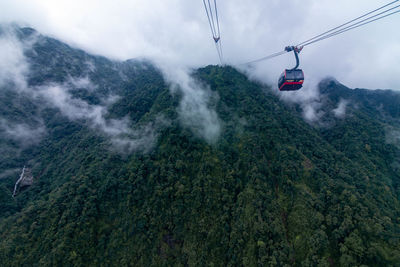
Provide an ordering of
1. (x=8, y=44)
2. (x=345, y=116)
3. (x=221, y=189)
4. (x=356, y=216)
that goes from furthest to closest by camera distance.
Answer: (x=8, y=44)
(x=345, y=116)
(x=221, y=189)
(x=356, y=216)

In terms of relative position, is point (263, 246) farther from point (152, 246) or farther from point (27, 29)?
point (27, 29)

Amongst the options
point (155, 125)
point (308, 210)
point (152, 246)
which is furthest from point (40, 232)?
point (308, 210)

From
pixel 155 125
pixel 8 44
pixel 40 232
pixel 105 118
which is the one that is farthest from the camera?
pixel 8 44

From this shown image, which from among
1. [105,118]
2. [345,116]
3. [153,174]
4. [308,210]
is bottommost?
[153,174]

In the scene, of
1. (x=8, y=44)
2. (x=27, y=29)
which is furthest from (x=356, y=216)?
(x=27, y=29)

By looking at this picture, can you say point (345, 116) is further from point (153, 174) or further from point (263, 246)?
point (153, 174)

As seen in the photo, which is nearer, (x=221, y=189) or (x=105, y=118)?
(x=221, y=189)

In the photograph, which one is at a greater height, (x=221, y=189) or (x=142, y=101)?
(x=142, y=101)
